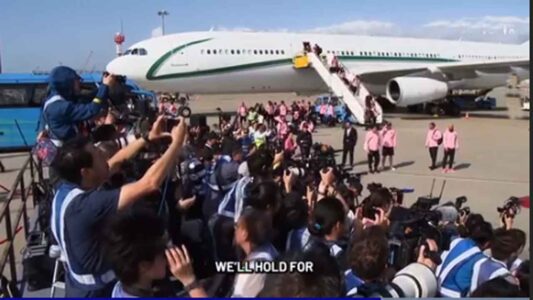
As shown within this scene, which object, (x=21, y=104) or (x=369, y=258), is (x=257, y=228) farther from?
(x=21, y=104)

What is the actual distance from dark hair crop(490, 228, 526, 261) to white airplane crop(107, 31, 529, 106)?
13.6 meters

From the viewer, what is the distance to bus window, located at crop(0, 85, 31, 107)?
1245cm

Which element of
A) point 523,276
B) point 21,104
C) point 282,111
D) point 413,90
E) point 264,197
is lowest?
point 523,276

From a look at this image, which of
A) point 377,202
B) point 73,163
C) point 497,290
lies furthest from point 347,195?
point 73,163

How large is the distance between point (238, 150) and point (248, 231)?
273 centimetres

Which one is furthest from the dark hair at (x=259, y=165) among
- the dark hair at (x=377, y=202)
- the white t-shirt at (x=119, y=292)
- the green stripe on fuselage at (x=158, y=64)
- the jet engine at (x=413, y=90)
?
the jet engine at (x=413, y=90)

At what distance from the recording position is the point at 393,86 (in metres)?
19.5

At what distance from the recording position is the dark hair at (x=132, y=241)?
2.09 m

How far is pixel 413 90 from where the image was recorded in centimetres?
1902

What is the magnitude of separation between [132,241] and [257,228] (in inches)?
28.5

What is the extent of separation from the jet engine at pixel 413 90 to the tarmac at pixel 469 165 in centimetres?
111

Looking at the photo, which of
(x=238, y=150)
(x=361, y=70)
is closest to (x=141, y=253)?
(x=238, y=150)

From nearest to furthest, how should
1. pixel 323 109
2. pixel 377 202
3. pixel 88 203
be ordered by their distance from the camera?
pixel 88 203 < pixel 377 202 < pixel 323 109

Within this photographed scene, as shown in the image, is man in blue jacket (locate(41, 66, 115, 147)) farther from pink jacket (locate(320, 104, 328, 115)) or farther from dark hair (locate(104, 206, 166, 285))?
pink jacket (locate(320, 104, 328, 115))
